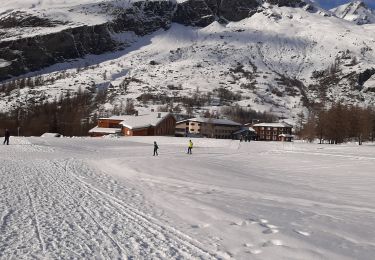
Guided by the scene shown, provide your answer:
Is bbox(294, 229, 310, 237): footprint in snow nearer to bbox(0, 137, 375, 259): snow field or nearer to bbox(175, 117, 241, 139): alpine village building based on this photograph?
bbox(0, 137, 375, 259): snow field

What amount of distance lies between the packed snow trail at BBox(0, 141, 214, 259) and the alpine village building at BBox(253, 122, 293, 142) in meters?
165

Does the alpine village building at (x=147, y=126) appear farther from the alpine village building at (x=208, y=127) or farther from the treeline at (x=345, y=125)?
the treeline at (x=345, y=125)

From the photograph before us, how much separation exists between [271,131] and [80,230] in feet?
575

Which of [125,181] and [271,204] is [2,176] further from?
[271,204]

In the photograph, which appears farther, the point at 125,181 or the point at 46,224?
the point at 125,181

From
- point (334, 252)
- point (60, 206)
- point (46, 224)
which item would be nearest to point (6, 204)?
point (60, 206)

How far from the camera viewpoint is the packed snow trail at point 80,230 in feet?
28.2

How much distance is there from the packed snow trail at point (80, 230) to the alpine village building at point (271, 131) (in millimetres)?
164992

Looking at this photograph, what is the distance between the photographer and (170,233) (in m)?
10.2

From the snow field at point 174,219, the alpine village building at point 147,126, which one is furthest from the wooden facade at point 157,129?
the snow field at point 174,219

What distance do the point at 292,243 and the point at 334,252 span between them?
903mm

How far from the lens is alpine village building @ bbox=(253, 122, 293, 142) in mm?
177875

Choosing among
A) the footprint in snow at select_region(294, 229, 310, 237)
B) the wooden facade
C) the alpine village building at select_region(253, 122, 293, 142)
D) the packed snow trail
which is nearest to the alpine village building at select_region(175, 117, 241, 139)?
the alpine village building at select_region(253, 122, 293, 142)

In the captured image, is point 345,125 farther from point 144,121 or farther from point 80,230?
point 80,230
